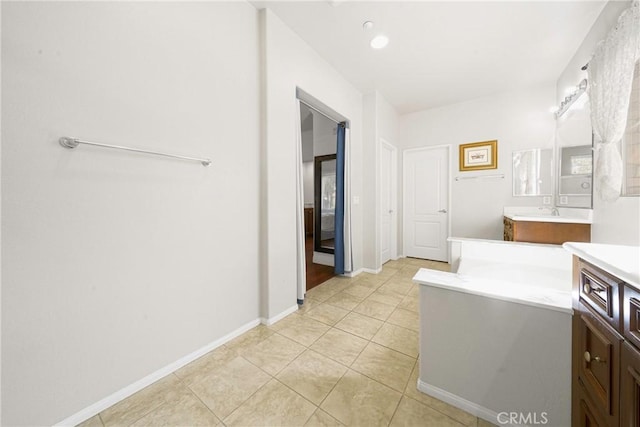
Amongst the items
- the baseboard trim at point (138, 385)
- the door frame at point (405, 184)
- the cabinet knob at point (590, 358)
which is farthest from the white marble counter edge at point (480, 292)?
the door frame at point (405, 184)

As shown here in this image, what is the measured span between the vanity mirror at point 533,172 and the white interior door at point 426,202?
0.94 m

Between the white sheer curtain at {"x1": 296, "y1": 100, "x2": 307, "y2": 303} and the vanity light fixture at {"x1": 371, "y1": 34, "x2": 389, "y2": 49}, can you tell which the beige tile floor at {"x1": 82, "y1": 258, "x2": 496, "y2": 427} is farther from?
the vanity light fixture at {"x1": 371, "y1": 34, "x2": 389, "y2": 49}

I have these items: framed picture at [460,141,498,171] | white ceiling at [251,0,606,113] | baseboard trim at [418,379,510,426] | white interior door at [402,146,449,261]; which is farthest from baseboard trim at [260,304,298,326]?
framed picture at [460,141,498,171]

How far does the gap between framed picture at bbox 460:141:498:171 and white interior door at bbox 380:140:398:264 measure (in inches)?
43.5

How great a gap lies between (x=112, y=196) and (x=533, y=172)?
4.73 metres

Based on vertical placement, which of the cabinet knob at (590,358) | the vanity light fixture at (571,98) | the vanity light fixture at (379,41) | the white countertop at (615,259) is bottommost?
the cabinet knob at (590,358)

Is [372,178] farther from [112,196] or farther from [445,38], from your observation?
[112,196]

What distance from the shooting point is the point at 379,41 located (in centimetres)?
241

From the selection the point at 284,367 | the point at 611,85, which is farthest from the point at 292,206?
the point at 611,85

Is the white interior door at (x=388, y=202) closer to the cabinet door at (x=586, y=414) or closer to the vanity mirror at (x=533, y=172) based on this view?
the vanity mirror at (x=533, y=172)

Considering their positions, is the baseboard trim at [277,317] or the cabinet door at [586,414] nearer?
the cabinet door at [586,414]

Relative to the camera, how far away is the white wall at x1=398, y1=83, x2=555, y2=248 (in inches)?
133

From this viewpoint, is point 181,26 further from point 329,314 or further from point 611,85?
point 611,85

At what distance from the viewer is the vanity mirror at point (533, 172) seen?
10.8 feet
